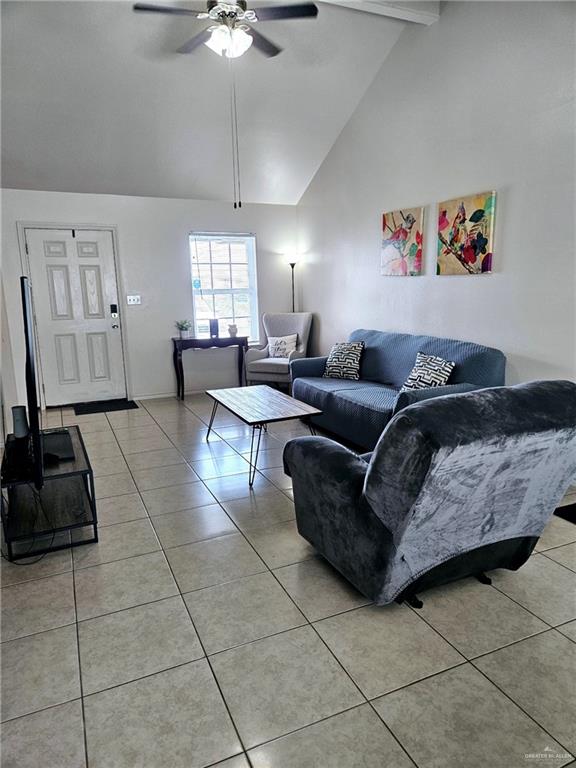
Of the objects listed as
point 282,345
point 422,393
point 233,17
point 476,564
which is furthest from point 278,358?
point 476,564

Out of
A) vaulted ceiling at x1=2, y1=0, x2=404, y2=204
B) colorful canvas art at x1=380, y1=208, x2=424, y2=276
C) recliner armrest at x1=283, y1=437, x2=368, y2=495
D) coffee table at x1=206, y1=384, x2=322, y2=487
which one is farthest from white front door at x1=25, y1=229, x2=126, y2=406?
recliner armrest at x1=283, y1=437, x2=368, y2=495

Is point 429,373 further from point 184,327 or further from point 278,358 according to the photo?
point 184,327

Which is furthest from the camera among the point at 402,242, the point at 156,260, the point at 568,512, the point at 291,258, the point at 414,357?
the point at 291,258

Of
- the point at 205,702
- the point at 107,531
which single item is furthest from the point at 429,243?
the point at 205,702

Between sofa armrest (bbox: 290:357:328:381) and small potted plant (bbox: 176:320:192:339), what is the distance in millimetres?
1734

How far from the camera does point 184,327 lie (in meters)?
5.90

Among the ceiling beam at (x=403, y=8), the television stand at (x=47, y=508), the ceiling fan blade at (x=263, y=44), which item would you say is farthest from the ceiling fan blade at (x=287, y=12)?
the television stand at (x=47, y=508)

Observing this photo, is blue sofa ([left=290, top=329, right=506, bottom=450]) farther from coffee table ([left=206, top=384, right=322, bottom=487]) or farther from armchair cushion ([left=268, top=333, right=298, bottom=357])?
armchair cushion ([left=268, top=333, right=298, bottom=357])

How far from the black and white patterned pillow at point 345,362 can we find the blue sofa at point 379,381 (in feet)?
0.21

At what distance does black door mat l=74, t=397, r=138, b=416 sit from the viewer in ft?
17.4

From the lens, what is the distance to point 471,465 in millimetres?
1591

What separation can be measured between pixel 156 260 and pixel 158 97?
1795 mm

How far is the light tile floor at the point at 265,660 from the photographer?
1436mm

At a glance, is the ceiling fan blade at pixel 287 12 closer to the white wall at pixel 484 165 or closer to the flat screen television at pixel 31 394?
the white wall at pixel 484 165
